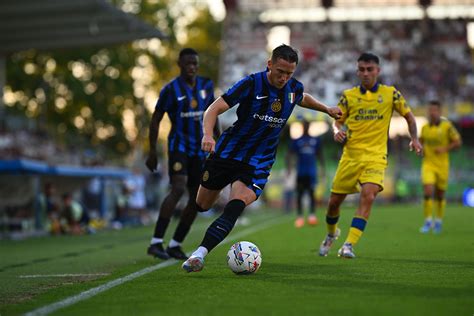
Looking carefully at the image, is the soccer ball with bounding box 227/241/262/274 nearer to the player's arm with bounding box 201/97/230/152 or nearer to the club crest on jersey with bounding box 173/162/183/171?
the player's arm with bounding box 201/97/230/152

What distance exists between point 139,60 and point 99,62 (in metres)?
4.70

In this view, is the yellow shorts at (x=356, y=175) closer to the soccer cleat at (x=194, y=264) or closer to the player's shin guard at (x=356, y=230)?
the player's shin guard at (x=356, y=230)

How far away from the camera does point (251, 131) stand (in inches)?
312

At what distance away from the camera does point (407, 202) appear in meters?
43.9

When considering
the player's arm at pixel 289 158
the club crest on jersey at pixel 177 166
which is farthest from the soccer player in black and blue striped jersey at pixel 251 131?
the player's arm at pixel 289 158

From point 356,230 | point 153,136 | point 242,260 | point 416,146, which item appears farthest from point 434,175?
point 242,260

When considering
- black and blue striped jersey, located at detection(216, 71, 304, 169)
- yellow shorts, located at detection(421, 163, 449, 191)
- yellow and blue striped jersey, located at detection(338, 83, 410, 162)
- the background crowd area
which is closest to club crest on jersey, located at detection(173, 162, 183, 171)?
yellow and blue striped jersey, located at detection(338, 83, 410, 162)

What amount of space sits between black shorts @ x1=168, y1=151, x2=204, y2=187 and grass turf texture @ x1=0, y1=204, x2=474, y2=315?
3.03 feet

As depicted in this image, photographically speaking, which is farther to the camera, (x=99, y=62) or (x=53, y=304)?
(x=99, y=62)

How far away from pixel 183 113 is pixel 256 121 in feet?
7.52

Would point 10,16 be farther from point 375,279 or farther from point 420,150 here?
point 375,279

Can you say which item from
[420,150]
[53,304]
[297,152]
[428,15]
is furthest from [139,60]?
[53,304]

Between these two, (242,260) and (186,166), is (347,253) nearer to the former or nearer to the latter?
(186,166)

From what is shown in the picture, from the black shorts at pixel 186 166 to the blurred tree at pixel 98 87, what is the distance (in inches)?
1210
